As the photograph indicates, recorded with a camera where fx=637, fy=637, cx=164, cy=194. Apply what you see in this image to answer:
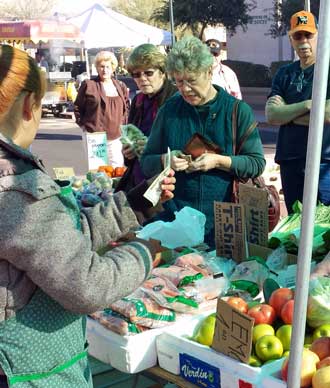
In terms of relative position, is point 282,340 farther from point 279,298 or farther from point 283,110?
point 283,110

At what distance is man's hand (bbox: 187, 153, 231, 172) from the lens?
2.81 m

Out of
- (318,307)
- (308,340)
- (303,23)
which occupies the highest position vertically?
(303,23)

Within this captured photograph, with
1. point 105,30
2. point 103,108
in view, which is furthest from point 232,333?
point 105,30

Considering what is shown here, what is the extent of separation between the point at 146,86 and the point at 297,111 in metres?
0.94

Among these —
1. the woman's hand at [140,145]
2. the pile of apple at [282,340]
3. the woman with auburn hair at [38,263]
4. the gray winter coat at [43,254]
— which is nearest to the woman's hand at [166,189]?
the woman with auburn hair at [38,263]

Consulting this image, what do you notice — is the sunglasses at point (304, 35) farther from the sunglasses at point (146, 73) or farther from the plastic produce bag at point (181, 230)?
the plastic produce bag at point (181, 230)

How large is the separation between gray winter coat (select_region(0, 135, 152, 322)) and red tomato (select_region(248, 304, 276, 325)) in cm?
74

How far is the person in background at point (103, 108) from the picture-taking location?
6.93 metres

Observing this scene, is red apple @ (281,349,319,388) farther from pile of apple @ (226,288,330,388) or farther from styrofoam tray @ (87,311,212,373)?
styrofoam tray @ (87,311,212,373)

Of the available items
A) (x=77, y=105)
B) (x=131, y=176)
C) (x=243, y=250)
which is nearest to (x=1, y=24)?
(x=77, y=105)

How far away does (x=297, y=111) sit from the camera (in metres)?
3.72

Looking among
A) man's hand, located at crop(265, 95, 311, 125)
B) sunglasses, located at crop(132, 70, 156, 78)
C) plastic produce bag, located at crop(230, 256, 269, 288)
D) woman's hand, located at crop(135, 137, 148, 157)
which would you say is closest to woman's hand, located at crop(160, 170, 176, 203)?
plastic produce bag, located at crop(230, 256, 269, 288)

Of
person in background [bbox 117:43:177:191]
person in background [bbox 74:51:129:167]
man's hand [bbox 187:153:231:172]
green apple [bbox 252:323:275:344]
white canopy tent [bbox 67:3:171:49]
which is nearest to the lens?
green apple [bbox 252:323:275:344]

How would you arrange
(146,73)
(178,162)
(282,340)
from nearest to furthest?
(282,340), (178,162), (146,73)
